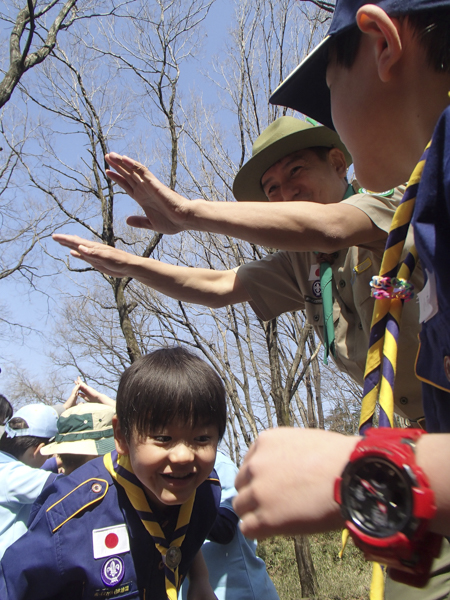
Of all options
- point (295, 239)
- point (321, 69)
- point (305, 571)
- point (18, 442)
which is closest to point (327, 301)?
point (295, 239)

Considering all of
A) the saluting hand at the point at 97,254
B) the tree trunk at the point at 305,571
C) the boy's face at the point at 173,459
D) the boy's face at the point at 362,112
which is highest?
the boy's face at the point at 362,112

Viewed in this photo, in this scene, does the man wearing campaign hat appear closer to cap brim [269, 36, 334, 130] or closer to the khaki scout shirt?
the khaki scout shirt

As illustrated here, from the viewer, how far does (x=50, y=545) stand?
5.24 ft

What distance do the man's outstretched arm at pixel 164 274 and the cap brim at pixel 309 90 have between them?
1053 mm

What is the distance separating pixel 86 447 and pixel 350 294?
1858 mm

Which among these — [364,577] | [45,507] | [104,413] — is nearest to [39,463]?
[104,413]

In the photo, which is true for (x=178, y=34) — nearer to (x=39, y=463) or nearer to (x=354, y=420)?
(x=39, y=463)

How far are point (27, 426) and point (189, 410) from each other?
7.11ft

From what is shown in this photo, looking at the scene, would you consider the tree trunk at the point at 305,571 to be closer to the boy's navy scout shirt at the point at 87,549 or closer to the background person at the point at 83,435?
the background person at the point at 83,435

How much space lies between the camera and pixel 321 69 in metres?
1.53

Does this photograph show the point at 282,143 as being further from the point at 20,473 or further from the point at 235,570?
the point at 20,473

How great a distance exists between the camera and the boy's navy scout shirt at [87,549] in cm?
155

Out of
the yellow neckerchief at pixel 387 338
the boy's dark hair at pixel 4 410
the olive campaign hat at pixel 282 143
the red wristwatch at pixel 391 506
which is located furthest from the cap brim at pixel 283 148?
the boy's dark hair at pixel 4 410

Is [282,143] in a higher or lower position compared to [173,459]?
higher
